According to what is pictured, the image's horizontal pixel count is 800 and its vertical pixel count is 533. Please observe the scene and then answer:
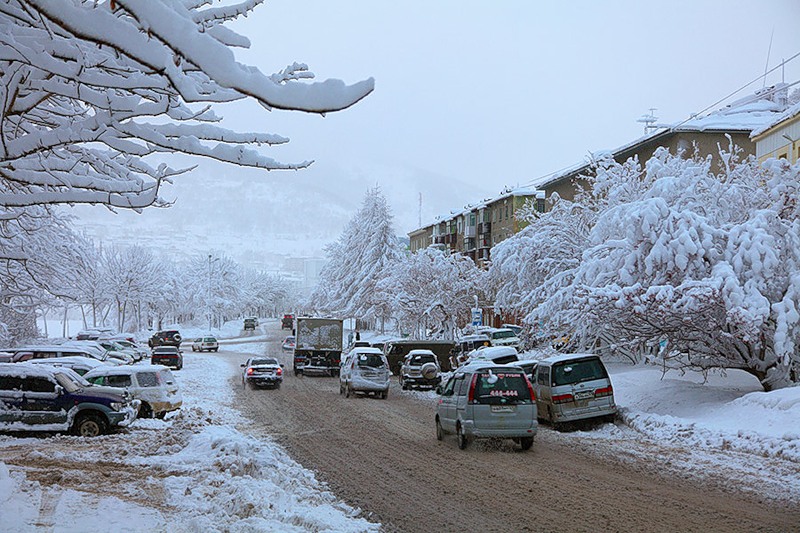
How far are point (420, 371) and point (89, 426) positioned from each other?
18.2 m

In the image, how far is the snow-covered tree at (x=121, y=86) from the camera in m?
4.61

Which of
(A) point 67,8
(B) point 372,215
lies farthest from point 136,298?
(A) point 67,8

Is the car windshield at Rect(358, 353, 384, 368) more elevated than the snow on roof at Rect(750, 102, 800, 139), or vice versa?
the snow on roof at Rect(750, 102, 800, 139)

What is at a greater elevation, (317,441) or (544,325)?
(544,325)

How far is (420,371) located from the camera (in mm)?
35625

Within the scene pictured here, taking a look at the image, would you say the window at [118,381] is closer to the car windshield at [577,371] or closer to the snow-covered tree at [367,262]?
the car windshield at [577,371]

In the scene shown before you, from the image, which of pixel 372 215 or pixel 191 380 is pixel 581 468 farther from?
pixel 372 215

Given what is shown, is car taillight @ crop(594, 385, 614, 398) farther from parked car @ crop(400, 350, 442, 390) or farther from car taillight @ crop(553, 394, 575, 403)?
parked car @ crop(400, 350, 442, 390)

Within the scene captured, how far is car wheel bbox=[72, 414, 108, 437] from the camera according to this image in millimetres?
19453

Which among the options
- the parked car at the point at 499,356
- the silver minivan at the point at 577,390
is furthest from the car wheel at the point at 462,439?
the parked car at the point at 499,356

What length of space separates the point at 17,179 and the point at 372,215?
7293 centimetres

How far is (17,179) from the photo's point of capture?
777 centimetres

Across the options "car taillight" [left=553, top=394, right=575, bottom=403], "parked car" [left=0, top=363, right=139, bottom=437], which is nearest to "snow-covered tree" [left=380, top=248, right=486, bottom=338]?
"car taillight" [left=553, top=394, right=575, bottom=403]

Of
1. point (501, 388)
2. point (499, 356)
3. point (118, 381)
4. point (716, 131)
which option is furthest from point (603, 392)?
point (716, 131)
